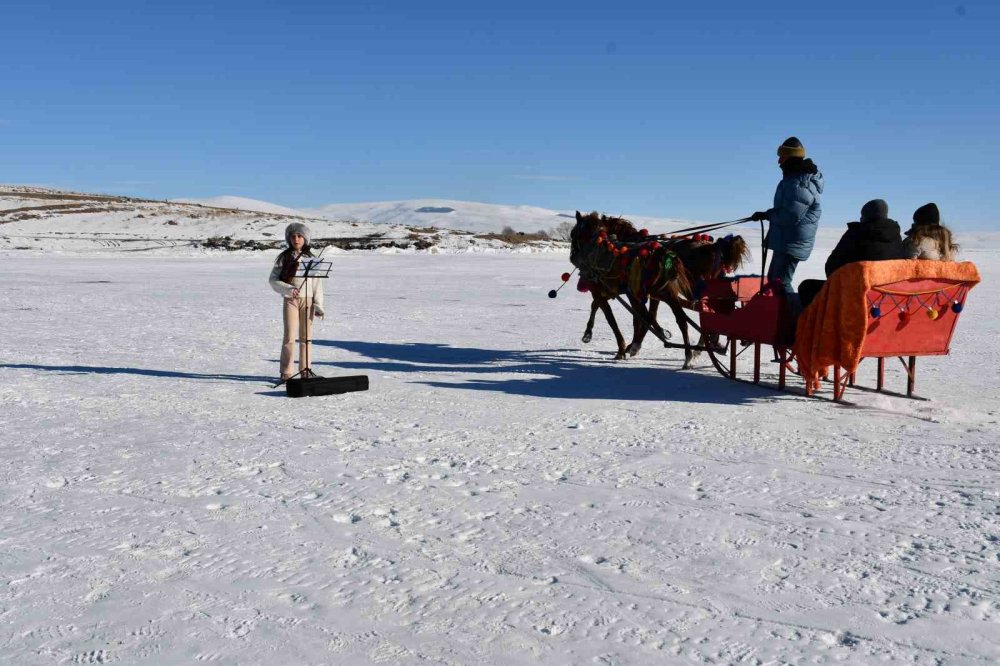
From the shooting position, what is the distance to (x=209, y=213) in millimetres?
61750

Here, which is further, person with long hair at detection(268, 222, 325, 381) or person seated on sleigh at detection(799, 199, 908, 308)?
person with long hair at detection(268, 222, 325, 381)

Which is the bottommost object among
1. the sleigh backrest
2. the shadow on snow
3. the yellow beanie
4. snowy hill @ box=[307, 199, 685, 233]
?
the shadow on snow

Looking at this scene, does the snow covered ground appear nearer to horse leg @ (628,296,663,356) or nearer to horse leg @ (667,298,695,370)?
horse leg @ (667,298,695,370)

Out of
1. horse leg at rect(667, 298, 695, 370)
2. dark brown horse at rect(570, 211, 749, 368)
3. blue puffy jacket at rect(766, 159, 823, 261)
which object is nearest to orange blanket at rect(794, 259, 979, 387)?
blue puffy jacket at rect(766, 159, 823, 261)

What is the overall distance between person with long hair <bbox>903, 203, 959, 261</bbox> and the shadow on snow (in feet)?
5.48

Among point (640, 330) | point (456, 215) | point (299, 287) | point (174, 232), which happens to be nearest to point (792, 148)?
point (640, 330)

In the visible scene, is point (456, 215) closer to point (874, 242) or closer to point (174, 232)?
point (174, 232)

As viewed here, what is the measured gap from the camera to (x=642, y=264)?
9.14 meters

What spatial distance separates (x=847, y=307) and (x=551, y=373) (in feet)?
10.3

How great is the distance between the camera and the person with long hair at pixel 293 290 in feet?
24.9

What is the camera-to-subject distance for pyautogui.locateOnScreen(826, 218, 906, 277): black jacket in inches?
255

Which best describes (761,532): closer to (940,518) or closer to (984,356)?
(940,518)

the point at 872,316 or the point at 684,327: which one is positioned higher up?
the point at 872,316

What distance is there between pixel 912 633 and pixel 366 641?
71.6 inches
